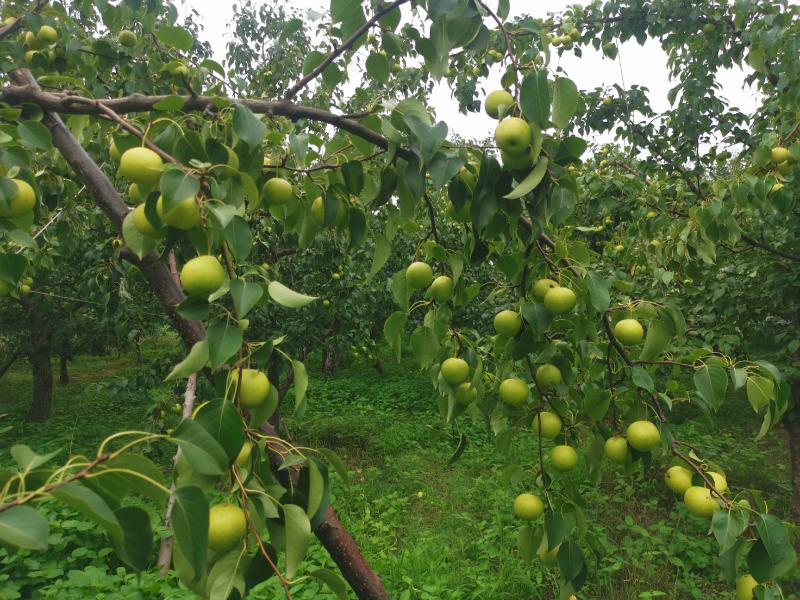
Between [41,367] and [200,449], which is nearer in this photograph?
[200,449]

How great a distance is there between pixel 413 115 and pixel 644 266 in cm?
408

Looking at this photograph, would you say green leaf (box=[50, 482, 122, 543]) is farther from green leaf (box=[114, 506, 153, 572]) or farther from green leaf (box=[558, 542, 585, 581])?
green leaf (box=[558, 542, 585, 581])

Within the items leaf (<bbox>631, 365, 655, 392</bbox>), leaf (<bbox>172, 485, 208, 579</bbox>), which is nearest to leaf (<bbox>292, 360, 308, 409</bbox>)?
leaf (<bbox>172, 485, 208, 579</bbox>)

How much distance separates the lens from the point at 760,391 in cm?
109

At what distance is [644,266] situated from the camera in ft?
14.7

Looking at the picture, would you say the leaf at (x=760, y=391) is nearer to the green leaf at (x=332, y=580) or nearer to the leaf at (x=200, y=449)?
the green leaf at (x=332, y=580)

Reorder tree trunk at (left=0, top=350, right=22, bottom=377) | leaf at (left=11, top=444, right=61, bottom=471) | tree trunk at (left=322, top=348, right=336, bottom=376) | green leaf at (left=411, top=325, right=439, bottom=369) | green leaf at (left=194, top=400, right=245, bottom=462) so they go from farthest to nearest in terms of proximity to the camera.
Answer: tree trunk at (left=322, top=348, right=336, bottom=376)
tree trunk at (left=0, top=350, right=22, bottom=377)
green leaf at (left=411, top=325, right=439, bottom=369)
green leaf at (left=194, top=400, right=245, bottom=462)
leaf at (left=11, top=444, right=61, bottom=471)

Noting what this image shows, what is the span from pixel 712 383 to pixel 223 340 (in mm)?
995

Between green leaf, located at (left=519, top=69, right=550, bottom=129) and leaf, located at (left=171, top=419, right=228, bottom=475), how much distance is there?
2.47 feet

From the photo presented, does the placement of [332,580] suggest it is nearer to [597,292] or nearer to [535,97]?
[597,292]

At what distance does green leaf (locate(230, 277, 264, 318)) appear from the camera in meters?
0.69

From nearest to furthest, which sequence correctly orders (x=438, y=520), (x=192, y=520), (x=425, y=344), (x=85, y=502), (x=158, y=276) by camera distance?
(x=85, y=502)
(x=192, y=520)
(x=158, y=276)
(x=425, y=344)
(x=438, y=520)

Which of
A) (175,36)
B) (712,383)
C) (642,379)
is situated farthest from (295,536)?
(175,36)

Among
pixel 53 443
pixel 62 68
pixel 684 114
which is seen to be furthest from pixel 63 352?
pixel 684 114
